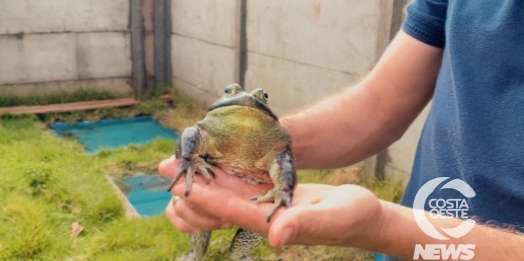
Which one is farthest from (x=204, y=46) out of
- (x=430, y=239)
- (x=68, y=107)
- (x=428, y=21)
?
(x=430, y=239)

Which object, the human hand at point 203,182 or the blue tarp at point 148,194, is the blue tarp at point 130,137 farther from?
the human hand at point 203,182

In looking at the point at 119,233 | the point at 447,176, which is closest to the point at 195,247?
the point at 447,176

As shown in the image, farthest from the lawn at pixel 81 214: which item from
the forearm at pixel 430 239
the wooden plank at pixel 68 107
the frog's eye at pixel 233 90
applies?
the forearm at pixel 430 239

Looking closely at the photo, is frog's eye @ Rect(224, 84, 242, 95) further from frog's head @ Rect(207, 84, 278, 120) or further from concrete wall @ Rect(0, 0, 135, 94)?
concrete wall @ Rect(0, 0, 135, 94)

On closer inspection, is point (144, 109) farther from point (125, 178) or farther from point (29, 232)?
point (29, 232)

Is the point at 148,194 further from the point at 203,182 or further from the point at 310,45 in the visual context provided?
the point at 203,182

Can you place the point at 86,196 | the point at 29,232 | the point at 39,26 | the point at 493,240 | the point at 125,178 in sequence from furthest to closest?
the point at 39,26, the point at 125,178, the point at 86,196, the point at 29,232, the point at 493,240
